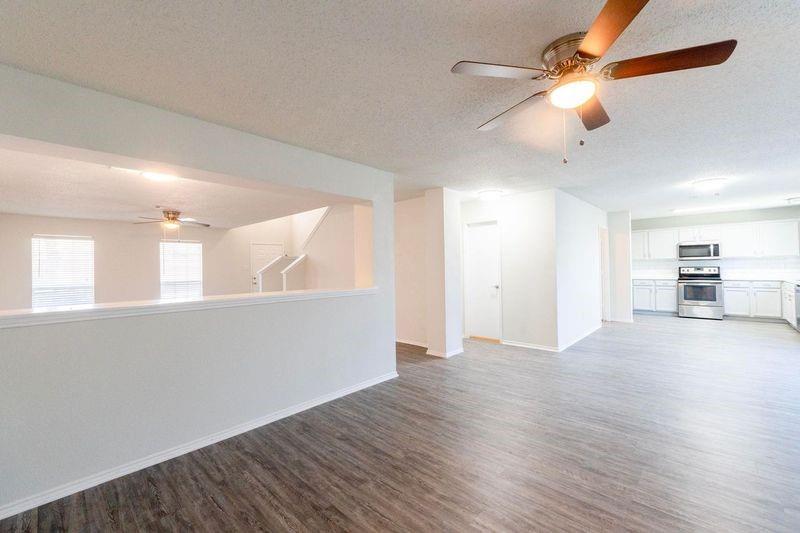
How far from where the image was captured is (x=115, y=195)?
4176 mm

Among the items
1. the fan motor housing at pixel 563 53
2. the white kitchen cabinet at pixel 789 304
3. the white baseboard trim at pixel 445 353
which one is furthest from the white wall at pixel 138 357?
the white kitchen cabinet at pixel 789 304

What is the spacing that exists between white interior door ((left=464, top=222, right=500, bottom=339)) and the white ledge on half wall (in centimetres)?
357

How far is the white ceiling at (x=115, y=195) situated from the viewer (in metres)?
3.09

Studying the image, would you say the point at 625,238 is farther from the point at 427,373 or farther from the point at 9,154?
the point at 9,154

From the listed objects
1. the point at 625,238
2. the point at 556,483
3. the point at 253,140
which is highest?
the point at 253,140

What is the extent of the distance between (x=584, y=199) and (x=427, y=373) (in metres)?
4.40

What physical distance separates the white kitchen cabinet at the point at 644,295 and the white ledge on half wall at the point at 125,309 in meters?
8.89

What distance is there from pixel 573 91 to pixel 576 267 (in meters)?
4.71

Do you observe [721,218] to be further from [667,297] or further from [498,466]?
[498,466]

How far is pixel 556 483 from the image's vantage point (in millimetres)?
2041

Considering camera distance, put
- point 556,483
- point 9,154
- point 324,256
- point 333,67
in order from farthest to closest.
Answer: point 324,256 → point 9,154 → point 556,483 → point 333,67

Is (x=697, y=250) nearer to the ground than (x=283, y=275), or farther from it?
farther from it

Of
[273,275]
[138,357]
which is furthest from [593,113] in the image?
[273,275]

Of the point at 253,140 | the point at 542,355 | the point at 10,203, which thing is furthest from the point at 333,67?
the point at 10,203
